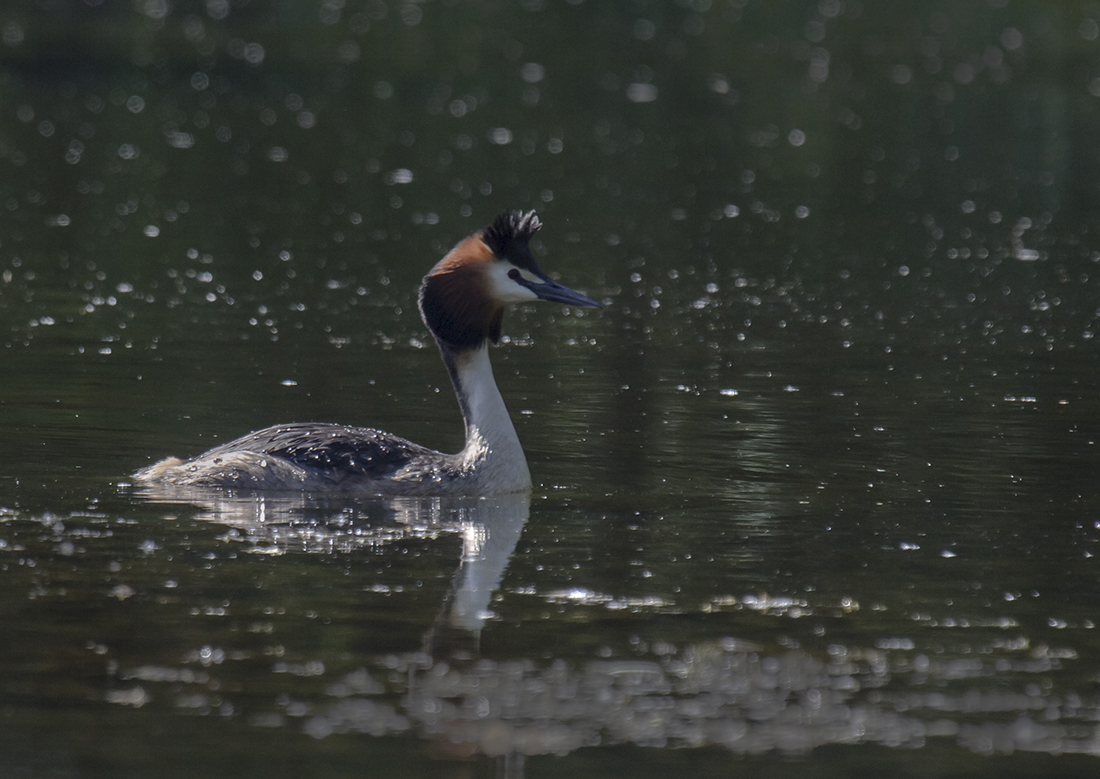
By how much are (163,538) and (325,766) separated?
13.4 ft

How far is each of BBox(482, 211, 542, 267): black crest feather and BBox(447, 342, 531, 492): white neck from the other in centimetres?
69

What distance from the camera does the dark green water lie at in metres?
8.37

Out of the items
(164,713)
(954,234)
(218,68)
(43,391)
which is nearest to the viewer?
(164,713)

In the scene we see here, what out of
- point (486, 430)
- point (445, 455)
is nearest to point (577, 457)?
point (486, 430)

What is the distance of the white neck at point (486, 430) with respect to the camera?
43.1 feet

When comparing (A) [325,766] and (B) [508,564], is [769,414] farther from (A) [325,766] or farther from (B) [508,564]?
(A) [325,766]

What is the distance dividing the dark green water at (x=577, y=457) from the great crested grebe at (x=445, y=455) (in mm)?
226

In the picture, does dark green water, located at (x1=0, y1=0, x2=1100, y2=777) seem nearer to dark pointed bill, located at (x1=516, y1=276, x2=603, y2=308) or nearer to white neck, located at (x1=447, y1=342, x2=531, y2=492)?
white neck, located at (x1=447, y1=342, x2=531, y2=492)

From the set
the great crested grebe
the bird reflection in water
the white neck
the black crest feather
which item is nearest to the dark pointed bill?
the great crested grebe

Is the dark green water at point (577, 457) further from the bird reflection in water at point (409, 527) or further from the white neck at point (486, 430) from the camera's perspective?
the white neck at point (486, 430)

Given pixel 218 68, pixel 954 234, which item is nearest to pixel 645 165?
pixel 954 234

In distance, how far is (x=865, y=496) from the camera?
43.7 feet

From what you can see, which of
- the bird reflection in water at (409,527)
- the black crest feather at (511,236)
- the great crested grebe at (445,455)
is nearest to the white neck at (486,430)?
the great crested grebe at (445,455)

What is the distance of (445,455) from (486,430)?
1.13 feet
